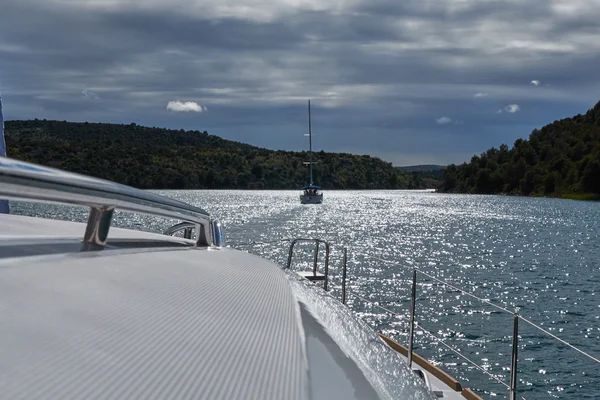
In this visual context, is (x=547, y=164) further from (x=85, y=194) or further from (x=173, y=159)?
(x=85, y=194)

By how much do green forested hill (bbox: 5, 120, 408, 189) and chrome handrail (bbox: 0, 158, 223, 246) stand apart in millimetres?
46187

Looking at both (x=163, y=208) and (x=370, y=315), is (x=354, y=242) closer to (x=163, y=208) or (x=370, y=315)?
(x=370, y=315)

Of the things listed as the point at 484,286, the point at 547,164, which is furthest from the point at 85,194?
the point at 547,164

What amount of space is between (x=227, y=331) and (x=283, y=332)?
21 centimetres

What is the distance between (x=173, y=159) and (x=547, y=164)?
220 ft

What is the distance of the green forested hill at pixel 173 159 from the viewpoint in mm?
68938

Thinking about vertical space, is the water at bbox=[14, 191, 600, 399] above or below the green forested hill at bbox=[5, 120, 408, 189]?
below

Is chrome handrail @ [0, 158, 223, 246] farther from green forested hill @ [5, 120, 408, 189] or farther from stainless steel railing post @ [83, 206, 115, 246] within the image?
green forested hill @ [5, 120, 408, 189]

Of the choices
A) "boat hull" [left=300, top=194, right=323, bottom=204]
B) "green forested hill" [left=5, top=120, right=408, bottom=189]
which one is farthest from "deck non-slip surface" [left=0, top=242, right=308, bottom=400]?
"boat hull" [left=300, top=194, right=323, bottom=204]

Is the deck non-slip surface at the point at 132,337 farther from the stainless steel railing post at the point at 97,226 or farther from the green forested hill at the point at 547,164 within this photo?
the green forested hill at the point at 547,164

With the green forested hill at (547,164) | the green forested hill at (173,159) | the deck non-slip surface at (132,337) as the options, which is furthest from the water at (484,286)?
the green forested hill at (547,164)

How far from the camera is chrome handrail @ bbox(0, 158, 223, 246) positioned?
4.29 feet

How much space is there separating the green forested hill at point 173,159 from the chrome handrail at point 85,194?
1818 inches

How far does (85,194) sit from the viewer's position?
172 centimetres
